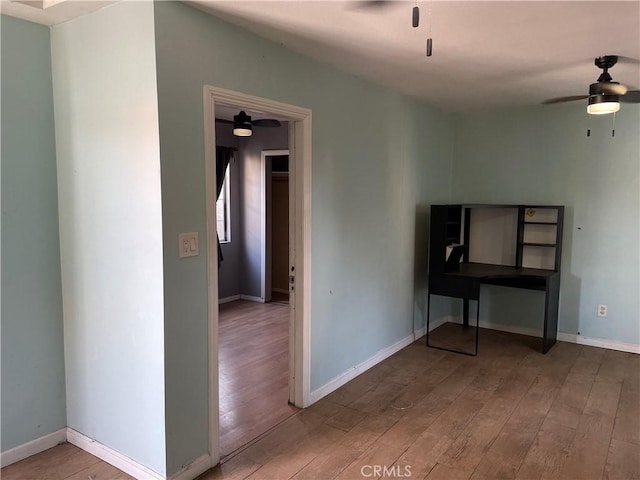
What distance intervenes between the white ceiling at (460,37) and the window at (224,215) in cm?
302

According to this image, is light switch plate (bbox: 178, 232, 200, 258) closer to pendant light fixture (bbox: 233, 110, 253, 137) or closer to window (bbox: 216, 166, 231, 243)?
pendant light fixture (bbox: 233, 110, 253, 137)

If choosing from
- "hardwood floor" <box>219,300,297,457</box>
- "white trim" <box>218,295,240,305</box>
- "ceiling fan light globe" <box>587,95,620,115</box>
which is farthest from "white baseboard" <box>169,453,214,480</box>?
"white trim" <box>218,295,240,305</box>

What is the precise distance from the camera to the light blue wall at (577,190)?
423cm

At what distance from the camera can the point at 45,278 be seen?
2545 mm

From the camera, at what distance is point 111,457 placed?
247cm

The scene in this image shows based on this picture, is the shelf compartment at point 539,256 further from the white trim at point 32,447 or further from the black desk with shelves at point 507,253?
the white trim at point 32,447

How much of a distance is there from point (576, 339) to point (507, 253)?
105cm

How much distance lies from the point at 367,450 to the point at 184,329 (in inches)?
49.9

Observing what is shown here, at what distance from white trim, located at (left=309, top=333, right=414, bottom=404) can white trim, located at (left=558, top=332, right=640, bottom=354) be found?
1549 mm

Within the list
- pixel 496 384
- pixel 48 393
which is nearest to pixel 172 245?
pixel 48 393

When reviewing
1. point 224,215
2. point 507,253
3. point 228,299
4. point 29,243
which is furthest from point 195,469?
point 224,215

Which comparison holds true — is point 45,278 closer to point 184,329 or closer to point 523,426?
point 184,329

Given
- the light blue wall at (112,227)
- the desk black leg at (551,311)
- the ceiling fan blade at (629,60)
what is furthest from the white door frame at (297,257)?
the desk black leg at (551,311)

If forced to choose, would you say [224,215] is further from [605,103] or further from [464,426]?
[605,103]
